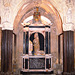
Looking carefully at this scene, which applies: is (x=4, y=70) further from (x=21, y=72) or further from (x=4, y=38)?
(x=21, y=72)

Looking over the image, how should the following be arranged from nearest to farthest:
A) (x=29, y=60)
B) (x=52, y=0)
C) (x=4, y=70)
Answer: (x=4, y=70) < (x=52, y=0) < (x=29, y=60)

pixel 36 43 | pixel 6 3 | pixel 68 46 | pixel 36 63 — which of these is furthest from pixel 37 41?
pixel 6 3

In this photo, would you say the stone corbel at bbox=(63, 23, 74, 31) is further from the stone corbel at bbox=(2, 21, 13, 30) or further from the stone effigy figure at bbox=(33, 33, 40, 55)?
the stone effigy figure at bbox=(33, 33, 40, 55)

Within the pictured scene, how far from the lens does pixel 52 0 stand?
1013cm

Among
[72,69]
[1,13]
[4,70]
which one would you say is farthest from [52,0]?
[4,70]

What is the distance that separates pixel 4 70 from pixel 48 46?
17.9 ft

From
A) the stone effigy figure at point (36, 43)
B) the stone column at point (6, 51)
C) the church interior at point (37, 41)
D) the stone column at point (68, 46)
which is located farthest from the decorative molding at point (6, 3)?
the stone effigy figure at point (36, 43)

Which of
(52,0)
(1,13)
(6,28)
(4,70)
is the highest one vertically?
(52,0)

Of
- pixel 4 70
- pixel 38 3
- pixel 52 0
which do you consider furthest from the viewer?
pixel 38 3

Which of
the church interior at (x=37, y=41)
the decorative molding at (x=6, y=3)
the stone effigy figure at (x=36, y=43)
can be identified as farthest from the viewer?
the stone effigy figure at (x=36, y=43)

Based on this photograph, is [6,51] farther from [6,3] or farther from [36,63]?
[36,63]

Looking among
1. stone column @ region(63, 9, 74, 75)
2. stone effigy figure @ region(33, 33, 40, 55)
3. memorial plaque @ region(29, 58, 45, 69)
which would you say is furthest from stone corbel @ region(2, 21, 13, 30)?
stone effigy figure @ region(33, 33, 40, 55)

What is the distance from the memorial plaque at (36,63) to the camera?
1377 centimetres

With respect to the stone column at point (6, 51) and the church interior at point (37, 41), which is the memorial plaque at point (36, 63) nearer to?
the church interior at point (37, 41)
